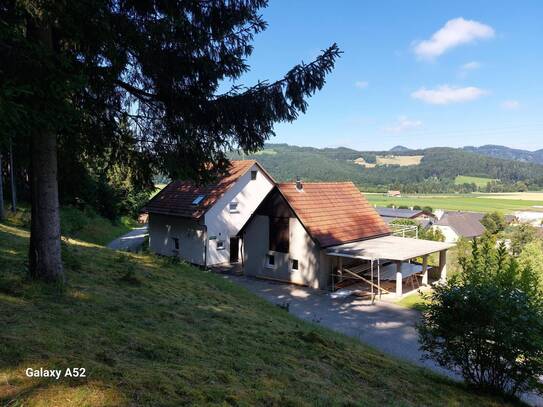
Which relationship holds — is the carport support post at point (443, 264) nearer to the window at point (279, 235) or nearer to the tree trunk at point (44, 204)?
the window at point (279, 235)

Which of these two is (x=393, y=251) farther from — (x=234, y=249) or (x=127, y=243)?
(x=127, y=243)

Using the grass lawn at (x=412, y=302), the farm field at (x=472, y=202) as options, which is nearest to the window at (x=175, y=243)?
the grass lawn at (x=412, y=302)

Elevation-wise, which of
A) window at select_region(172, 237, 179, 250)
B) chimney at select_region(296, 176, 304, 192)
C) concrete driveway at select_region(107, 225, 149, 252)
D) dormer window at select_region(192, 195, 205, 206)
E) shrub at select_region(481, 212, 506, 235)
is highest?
chimney at select_region(296, 176, 304, 192)

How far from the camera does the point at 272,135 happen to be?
7859mm

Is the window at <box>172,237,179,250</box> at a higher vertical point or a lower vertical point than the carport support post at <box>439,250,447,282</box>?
higher

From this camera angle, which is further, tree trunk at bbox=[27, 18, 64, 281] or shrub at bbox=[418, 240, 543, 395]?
tree trunk at bbox=[27, 18, 64, 281]

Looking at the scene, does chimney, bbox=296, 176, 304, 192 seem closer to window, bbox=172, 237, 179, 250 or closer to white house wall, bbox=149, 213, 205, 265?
white house wall, bbox=149, 213, 205, 265

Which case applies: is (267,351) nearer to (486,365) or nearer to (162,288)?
(486,365)

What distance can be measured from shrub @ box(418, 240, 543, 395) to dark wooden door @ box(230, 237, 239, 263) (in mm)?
19058

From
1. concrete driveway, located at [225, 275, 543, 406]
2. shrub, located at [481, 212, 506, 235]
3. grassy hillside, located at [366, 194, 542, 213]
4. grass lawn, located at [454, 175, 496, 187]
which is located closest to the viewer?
concrete driveway, located at [225, 275, 543, 406]

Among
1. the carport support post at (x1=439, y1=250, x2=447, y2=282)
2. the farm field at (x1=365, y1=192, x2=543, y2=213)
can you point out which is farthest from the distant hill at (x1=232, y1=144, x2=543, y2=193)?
the carport support post at (x1=439, y1=250, x2=447, y2=282)

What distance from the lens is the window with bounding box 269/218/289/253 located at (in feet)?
69.8

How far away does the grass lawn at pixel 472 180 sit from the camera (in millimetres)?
155250

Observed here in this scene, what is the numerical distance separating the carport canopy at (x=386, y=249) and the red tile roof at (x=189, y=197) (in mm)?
7926
